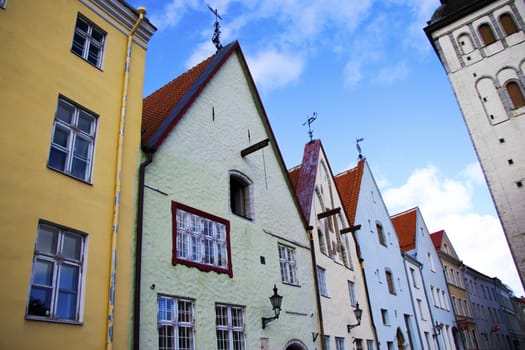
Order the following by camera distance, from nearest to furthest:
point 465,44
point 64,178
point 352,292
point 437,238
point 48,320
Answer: point 48,320 < point 64,178 < point 352,292 < point 465,44 < point 437,238

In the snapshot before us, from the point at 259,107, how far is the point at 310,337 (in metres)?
8.16

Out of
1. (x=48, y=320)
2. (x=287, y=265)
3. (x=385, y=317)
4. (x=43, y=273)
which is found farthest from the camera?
(x=385, y=317)

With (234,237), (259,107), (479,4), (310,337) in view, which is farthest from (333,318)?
(479,4)

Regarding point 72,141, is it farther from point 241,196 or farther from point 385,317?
point 385,317

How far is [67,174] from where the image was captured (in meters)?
7.56

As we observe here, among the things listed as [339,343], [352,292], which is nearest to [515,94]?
[352,292]

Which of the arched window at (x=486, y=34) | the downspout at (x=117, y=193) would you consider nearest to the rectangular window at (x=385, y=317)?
the downspout at (x=117, y=193)

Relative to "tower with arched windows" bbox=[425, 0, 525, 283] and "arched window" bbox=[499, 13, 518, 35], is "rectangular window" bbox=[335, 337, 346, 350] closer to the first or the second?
"tower with arched windows" bbox=[425, 0, 525, 283]

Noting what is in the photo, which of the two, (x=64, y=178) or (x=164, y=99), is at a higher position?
(x=164, y=99)

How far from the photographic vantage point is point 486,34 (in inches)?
1395

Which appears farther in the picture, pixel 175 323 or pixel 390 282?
pixel 390 282

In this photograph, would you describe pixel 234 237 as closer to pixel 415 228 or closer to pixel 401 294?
pixel 401 294

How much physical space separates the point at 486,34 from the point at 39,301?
38981mm

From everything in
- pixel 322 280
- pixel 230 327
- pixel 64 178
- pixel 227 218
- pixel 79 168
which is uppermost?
pixel 227 218
